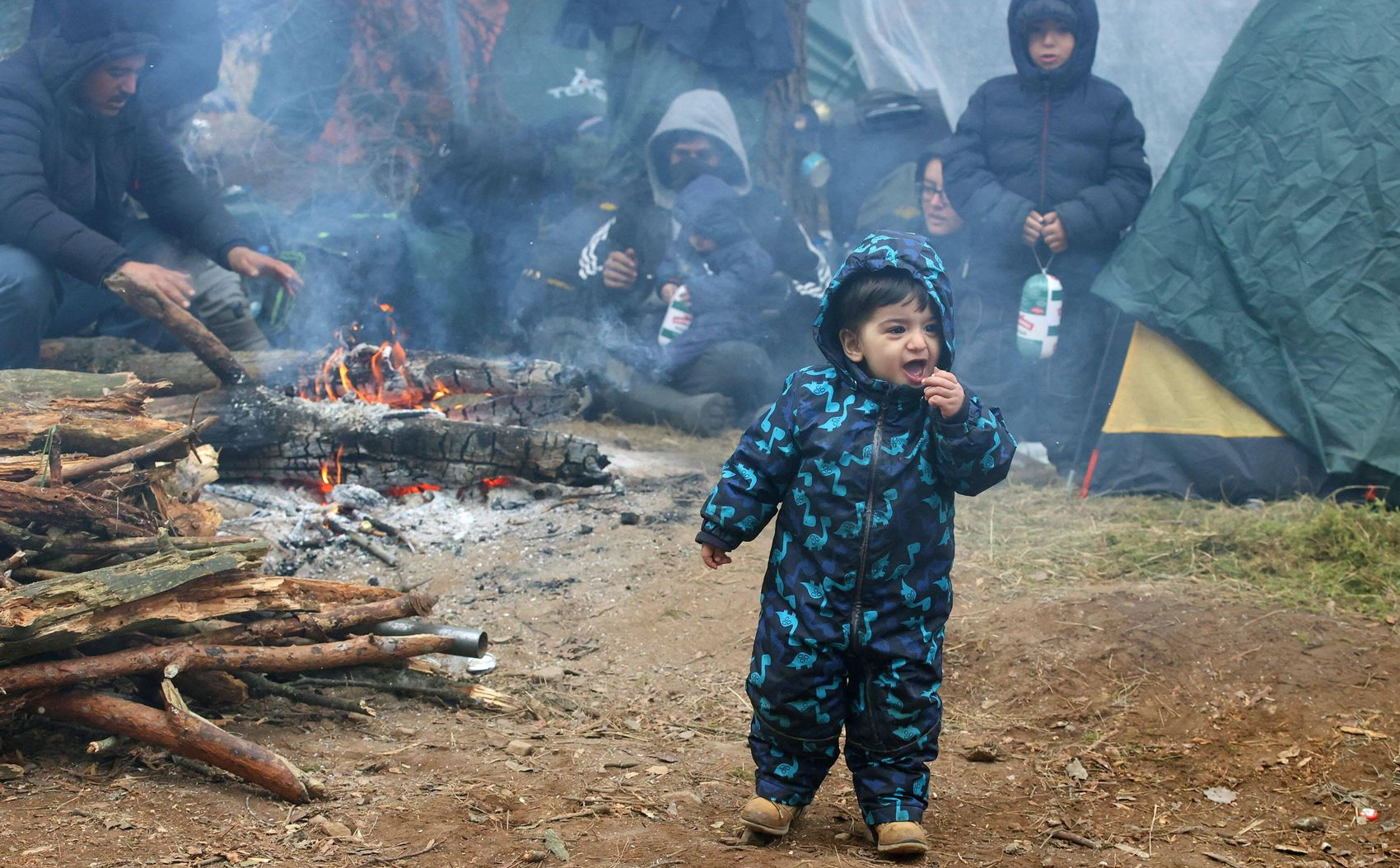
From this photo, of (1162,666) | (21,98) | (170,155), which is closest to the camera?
(1162,666)

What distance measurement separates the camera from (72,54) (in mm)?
5660

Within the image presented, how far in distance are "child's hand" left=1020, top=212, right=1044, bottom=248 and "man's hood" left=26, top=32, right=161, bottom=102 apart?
16.8ft

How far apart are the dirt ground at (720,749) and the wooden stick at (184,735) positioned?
0.07 m

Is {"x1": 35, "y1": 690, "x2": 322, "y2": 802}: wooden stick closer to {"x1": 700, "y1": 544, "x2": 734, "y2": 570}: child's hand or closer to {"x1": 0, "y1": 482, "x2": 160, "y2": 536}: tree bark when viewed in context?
{"x1": 0, "y1": 482, "x2": 160, "y2": 536}: tree bark

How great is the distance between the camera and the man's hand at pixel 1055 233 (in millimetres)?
6664

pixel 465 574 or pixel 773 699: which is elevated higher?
pixel 773 699

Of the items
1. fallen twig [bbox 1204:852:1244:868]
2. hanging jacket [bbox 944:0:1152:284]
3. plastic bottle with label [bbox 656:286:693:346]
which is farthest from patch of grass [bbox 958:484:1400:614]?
plastic bottle with label [bbox 656:286:693:346]

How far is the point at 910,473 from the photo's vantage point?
9.05 ft

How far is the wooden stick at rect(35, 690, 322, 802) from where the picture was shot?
2.84 metres

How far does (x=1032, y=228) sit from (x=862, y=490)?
452cm

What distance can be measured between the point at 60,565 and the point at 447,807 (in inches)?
58.9

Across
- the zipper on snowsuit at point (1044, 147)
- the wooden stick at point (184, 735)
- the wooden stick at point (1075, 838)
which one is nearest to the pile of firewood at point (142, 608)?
the wooden stick at point (184, 735)

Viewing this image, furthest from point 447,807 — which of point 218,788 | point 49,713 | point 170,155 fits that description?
point 170,155

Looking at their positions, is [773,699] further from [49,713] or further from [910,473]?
[49,713]
